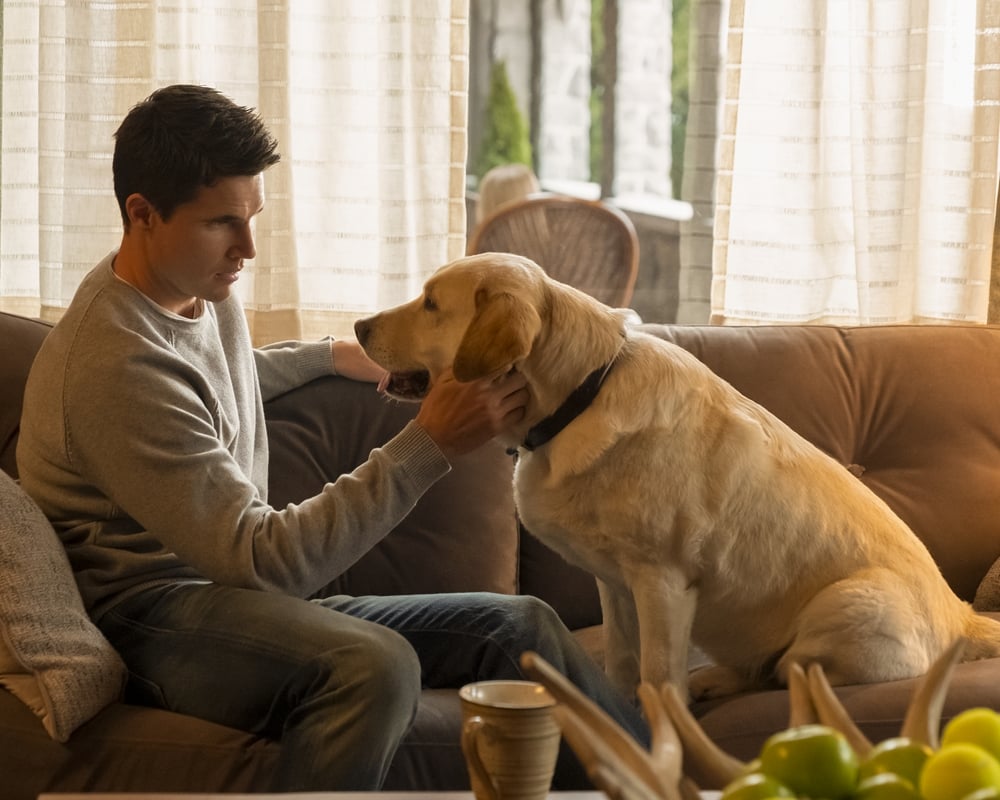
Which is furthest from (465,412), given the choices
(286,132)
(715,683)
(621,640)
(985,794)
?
(286,132)

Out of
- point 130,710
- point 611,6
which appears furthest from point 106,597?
point 611,6

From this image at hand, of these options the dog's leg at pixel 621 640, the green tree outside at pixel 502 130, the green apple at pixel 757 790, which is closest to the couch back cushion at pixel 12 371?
the dog's leg at pixel 621 640

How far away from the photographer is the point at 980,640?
203cm

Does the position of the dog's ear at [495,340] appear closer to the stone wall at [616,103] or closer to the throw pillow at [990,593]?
the throw pillow at [990,593]

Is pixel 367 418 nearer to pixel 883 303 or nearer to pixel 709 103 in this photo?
pixel 883 303

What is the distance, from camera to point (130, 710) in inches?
70.4

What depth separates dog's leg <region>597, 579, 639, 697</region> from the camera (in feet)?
6.79

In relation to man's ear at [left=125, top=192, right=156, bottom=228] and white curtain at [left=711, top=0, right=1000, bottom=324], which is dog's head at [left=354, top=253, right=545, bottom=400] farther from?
white curtain at [left=711, top=0, right=1000, bottom=324]

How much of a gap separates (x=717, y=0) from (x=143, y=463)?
8.70 feet

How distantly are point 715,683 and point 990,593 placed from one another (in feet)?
2.33

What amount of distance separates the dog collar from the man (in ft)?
0.17

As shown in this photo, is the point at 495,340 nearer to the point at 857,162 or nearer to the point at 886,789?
the point at 886,789

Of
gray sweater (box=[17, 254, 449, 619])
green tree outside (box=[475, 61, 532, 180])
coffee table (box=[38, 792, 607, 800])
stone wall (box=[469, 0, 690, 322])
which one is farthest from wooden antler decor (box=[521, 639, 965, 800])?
green tree outside (box=[475, 61, 532, 180])

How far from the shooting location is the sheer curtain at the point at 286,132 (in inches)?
119
